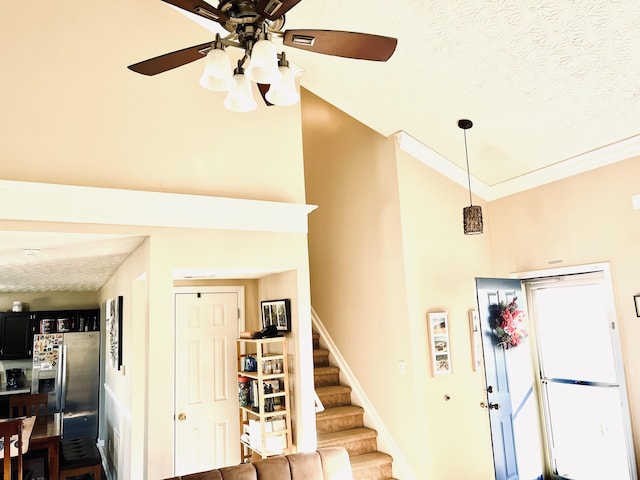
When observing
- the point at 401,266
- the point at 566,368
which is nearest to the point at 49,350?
the point at 401,266

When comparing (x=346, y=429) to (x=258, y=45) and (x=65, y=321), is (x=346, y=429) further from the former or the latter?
(x=65, y=321)

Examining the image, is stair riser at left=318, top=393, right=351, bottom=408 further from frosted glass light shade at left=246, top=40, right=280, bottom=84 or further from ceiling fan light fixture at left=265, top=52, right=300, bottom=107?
frosted glass light shade at left=246, top=40, right=280, bottom=84

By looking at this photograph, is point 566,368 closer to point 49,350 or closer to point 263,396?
point 263,396

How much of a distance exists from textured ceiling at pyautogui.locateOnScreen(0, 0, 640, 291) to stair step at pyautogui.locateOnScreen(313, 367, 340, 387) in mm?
2398

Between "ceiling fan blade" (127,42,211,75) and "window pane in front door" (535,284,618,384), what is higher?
"ceiling fan blade" (127,42,211,75)

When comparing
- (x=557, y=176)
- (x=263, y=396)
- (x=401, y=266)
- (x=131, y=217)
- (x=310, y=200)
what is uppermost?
(x=310, y=200)

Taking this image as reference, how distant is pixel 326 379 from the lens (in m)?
5.20

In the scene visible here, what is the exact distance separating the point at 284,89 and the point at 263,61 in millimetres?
315

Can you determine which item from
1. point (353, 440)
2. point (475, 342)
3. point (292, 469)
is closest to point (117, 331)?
point (353, 440)

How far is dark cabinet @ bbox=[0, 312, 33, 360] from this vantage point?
691 cm

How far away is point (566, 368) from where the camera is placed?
4305 mm

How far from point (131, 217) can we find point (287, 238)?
122cm

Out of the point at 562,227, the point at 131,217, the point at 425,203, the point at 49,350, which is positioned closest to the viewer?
the point at 131,217

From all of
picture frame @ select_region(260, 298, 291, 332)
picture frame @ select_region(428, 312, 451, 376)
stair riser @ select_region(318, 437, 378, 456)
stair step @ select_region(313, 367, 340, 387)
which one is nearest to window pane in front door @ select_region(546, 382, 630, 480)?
picture frame @ select_region(428, 312, 451, 376)
